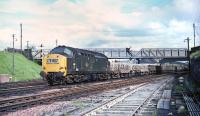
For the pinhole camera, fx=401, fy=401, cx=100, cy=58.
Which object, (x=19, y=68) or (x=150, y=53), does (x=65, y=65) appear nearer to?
(x=19, y=68)

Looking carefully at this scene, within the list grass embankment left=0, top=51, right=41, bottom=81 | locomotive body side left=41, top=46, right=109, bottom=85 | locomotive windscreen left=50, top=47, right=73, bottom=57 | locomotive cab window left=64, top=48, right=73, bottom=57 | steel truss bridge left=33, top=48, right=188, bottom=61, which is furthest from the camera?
steel truss bridge left=33, top=48, right=188, bottom=61

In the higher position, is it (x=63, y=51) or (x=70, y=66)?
(x=63, y=51)

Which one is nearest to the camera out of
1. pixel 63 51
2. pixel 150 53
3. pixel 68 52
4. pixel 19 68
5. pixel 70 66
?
pixel 70 66

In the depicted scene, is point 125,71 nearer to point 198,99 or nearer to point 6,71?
point 6,71

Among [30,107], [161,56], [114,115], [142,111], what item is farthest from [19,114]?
[161,56]

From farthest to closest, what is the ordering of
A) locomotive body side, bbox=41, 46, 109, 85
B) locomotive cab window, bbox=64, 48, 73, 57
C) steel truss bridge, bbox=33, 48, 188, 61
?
steel truss bridge, bbox=33, 48, 188, 61 < locomotive cab window, bbox=64, 48, 73, 57 < locomotive body side, bbox=41, 46, 109, 85

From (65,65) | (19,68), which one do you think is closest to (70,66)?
(65,65)

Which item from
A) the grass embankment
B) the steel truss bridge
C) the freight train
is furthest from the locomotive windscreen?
the steel truss bridge

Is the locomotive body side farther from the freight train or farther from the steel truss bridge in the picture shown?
the steel truss bridge

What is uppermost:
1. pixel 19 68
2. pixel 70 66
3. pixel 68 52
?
pixel 68 52

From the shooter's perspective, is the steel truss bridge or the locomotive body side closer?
the locomotive body side

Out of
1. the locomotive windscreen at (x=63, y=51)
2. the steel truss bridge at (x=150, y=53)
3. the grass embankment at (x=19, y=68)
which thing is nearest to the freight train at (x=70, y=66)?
the locomotive windscreen at (x=63, y=51)

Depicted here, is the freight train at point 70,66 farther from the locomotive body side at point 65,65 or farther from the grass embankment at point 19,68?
the grass embankment at point 19,68

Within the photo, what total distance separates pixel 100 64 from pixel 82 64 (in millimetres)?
9329
